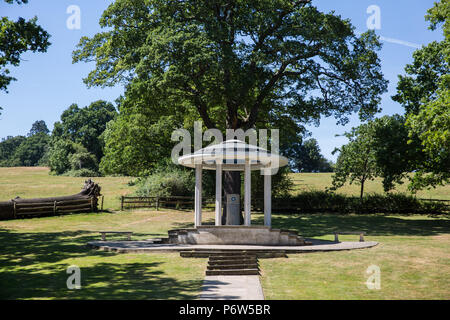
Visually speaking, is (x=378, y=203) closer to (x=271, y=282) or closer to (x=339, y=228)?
(x=339, y=228)

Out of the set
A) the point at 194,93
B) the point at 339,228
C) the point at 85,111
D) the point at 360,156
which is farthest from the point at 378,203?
the point at 85,111

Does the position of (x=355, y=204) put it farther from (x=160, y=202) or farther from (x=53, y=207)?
(x=53, y=207)

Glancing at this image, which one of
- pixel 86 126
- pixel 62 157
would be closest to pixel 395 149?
pixel 62 157

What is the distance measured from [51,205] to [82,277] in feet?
59.6

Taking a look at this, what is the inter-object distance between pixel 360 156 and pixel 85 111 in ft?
201

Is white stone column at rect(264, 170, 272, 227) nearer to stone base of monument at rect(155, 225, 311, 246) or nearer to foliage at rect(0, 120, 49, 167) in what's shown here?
stone base of monument at rect(155, 225, 311, 246)

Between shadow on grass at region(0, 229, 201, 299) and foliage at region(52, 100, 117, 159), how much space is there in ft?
191

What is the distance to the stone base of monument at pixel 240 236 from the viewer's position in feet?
45.6

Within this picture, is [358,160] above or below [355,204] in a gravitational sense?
above

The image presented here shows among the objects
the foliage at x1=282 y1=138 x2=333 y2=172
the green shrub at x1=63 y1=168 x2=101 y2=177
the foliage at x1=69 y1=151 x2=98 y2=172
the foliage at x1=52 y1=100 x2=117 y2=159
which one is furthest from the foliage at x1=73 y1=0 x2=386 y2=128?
the foliage at x1=282 y1=138 x2=333 y2=172

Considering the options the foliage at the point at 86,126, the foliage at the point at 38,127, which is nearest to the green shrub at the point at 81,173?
the foliage at the point at 86,126

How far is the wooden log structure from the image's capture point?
76.4 feet

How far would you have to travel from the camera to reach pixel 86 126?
71062mm
